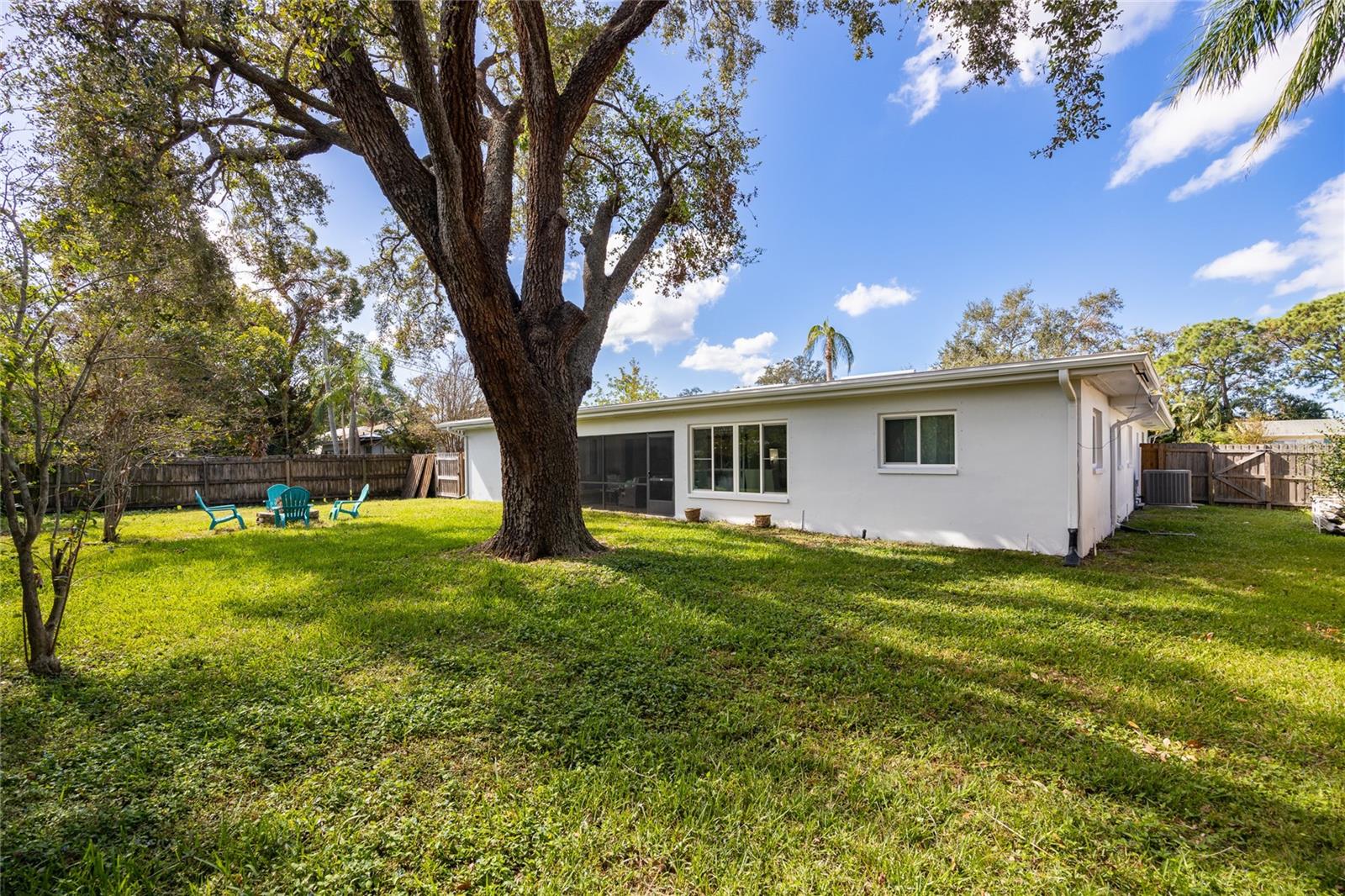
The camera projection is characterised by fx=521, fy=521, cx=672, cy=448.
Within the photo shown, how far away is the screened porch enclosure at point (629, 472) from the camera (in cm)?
1244

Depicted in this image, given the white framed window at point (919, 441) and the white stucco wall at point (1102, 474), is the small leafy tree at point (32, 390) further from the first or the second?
the white stucco wall at point (1102, 474)

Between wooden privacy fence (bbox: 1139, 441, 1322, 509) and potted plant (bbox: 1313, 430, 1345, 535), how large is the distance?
224cm

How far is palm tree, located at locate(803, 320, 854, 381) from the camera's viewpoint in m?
23.2

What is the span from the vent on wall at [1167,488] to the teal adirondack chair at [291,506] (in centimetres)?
2206

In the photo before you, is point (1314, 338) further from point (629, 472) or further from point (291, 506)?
point (291, 506)

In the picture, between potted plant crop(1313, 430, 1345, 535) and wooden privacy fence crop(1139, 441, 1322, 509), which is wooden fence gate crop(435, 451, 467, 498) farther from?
wooden privacy fence crop(1139, 441, 1322, 509)

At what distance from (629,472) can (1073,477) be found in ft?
29.6

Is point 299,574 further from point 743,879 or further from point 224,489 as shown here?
point 224,489

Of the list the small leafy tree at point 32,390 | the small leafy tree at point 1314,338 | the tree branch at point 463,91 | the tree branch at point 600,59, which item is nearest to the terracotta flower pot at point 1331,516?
the tree branch at point 600,59

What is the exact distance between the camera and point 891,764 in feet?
8.45

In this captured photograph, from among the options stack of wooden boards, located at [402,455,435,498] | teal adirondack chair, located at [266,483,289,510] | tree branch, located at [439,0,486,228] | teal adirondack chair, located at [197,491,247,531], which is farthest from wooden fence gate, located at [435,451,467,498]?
tree branch, located at [439,0,486,228]

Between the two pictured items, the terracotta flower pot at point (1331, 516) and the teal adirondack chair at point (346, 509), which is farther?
the teal adirondack chair at point (346, 509)

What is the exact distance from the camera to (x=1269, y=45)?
21.3 feet

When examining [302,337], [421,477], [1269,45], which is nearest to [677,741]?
[1269,45]
